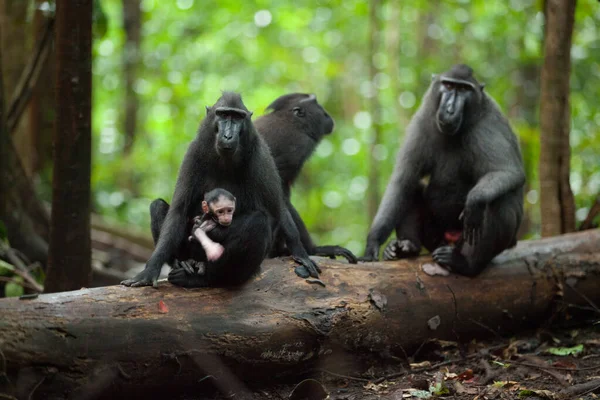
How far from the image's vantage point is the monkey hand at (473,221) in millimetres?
5836

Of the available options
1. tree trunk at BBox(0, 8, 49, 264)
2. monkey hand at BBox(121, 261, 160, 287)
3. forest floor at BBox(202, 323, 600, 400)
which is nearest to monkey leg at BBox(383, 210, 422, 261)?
forest floor at BBox(202, 323, 600, 400)

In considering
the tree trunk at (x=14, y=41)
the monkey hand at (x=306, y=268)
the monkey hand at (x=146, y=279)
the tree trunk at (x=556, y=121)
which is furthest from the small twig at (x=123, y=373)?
the tree trunk at (x=556, y=121)

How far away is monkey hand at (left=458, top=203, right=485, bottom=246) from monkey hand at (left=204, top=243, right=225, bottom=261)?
7.97 feet

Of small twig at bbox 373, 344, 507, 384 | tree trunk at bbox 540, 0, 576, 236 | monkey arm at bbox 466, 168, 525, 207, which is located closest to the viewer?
small twig at bbox 373, 344, 507, 384

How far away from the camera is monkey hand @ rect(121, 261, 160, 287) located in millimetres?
4434

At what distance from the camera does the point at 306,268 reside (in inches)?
205

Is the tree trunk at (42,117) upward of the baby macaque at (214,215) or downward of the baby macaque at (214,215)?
upward

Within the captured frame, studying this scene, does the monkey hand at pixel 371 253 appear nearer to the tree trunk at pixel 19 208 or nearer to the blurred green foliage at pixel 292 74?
the tree trunk at pixel 19 208

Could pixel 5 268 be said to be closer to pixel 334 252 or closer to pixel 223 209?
pixel 223 209

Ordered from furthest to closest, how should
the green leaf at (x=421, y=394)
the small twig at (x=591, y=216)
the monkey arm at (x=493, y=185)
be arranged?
the small twig at (x=591, y=216), the monkey arm at (x=493, y=185), the green leaf at (x=421, y=394)

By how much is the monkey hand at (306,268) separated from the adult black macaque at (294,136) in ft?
2.51

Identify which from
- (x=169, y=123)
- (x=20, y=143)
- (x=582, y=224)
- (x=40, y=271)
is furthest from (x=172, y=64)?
(x=582, y=224)

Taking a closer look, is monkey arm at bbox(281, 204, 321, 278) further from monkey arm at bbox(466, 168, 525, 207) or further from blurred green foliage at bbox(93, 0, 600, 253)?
blurred green foliage at bbox(93, 0, 600, 253)

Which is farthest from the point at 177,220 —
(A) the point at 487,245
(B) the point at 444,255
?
(A) the point at 487,245
